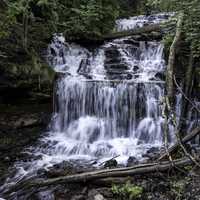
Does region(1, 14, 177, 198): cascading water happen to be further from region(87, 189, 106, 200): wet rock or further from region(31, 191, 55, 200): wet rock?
region(87, 189, 106, 200): wet rock

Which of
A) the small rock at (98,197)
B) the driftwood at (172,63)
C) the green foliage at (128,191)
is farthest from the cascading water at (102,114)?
the small rock at (98,197)

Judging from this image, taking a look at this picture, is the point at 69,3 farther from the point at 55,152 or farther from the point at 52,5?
the point at 55,152

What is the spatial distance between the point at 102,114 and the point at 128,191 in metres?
4.41

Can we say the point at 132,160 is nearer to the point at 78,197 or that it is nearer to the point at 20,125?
the point at 78,197

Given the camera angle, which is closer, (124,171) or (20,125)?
(124,171)

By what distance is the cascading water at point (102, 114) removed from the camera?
902 centimetres

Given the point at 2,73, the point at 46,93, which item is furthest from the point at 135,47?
the point at 2,73

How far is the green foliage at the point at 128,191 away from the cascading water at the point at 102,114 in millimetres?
1935

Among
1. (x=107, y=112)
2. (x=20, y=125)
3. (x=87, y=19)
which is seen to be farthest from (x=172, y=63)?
(x=87, y=19)

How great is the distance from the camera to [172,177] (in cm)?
638

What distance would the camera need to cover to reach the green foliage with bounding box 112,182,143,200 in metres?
6.09

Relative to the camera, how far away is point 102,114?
10.3 meters

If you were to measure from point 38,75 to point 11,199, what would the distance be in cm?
452

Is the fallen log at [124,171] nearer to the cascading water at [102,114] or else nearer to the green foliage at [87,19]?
the cascading water at [102,114]
